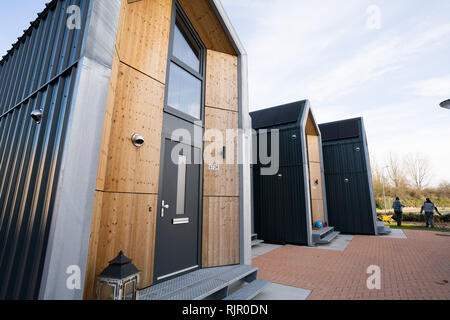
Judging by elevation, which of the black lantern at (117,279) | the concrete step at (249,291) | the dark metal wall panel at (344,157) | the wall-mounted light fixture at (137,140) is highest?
the dark metal wall panel at (344,157)

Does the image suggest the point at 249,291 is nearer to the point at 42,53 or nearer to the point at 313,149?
the point at 42,53

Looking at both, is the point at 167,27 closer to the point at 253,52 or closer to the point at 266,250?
the point at 253,52

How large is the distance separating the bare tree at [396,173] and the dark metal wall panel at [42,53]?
Result: 3735 centimetres

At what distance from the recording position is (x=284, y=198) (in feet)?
28.8

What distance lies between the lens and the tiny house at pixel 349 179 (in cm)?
1034

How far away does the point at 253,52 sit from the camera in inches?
226

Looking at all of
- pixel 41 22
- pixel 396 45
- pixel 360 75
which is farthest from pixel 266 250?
pixel 41 22

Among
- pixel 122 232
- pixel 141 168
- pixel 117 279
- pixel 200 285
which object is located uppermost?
pixel 141 168

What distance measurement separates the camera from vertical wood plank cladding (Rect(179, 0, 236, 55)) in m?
4.57

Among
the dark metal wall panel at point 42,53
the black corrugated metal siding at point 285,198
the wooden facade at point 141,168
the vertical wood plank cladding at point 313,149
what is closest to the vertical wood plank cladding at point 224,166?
the wooden facade at point 141,168

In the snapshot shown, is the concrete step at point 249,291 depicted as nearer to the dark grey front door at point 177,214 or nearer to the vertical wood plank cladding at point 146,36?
the dark grey front door at point 177,214

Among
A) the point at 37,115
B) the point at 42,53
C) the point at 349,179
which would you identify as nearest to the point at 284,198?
the point at 349,179

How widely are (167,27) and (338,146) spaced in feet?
36.3

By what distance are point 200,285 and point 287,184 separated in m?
6.68
